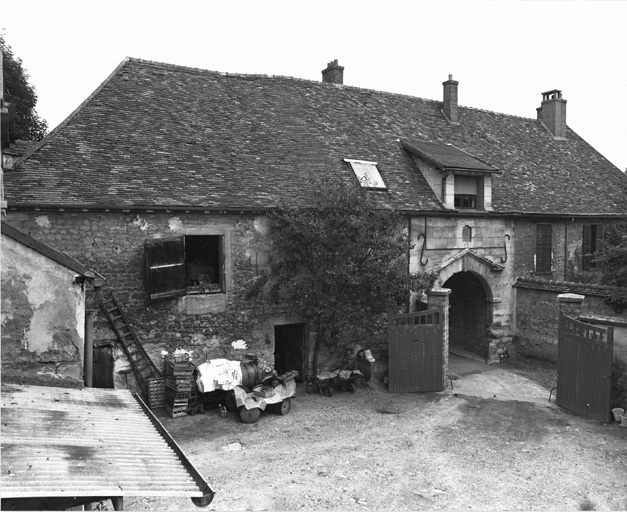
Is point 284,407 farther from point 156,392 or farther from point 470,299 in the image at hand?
point 470,299

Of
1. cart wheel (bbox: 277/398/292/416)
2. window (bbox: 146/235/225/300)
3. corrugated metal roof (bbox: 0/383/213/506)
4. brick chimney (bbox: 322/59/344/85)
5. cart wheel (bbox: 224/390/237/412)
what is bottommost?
cart wheel (bbox: 277/398/292/416)

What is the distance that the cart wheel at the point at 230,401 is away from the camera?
12117mm

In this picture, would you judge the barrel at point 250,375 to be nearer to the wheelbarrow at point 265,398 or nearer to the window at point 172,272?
the wheelbarrow at point 265,398

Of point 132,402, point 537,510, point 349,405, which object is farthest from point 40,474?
point 349,405

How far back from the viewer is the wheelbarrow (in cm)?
1185

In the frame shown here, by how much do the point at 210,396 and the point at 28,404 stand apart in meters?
6.37

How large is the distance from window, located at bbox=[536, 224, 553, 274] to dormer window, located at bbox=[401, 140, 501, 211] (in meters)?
2.78

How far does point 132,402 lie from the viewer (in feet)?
24.2

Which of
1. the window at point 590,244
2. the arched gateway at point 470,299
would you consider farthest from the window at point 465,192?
the window at point 590,244

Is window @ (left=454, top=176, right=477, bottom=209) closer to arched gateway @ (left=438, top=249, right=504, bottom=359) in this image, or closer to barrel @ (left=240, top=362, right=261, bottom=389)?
arched gateway @ (left=438, top=249, right=504, bottom=359)

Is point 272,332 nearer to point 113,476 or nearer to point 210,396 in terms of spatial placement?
point 210,396

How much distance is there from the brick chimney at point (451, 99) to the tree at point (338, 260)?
364 inches

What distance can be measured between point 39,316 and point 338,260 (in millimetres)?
7447

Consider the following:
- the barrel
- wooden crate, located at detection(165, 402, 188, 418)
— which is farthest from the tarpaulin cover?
wooden crate, located at detection(165, 402, 188, 418)
